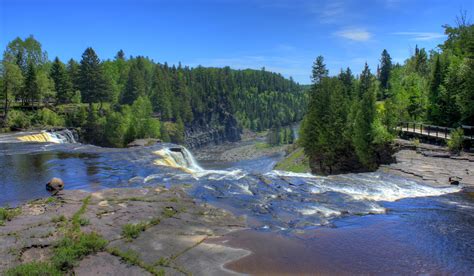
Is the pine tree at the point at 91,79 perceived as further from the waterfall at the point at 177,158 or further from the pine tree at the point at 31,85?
the waterfall at the point at 177,158

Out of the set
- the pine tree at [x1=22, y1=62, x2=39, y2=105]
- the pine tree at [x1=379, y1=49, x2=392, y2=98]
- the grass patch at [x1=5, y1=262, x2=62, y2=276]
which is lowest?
the grass patch at [x1=5, y1=262, x2=62, y2=276]

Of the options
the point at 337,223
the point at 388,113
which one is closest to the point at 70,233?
the point at 337,223

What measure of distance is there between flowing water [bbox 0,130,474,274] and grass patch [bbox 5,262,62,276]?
A: 19.7ft

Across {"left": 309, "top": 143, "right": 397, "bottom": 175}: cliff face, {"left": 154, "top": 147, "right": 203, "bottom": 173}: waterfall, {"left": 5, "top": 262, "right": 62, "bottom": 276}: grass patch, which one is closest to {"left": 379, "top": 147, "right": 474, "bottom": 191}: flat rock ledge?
{"left": 309, "top": 143, "right": 397, "bottom": 175}: cliff face

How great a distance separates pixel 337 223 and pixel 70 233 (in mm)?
12501

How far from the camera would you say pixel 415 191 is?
24516 millimetres

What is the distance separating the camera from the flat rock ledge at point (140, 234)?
1258 cm

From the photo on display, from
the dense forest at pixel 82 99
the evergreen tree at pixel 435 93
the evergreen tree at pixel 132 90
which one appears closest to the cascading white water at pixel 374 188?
the evergreen tree at pixel 435 93

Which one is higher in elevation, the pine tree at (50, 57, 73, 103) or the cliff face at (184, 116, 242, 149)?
the pine tree at (50, 57, 73, 103)

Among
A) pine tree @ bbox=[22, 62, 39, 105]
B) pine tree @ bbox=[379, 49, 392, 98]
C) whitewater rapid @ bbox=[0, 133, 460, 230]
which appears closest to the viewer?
whitewater rapid @ bbox=[0, 133, 460, 230]

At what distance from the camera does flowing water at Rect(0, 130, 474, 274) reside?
13820mm

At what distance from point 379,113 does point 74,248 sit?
39.0 m

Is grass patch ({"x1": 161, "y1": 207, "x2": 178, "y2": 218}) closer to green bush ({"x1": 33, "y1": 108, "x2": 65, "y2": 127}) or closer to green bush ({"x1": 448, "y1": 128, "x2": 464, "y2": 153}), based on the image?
green bush ({"x1": 448, "y1": 128, "x2": 464, "y2": 153})

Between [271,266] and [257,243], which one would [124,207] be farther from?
[271,266]
